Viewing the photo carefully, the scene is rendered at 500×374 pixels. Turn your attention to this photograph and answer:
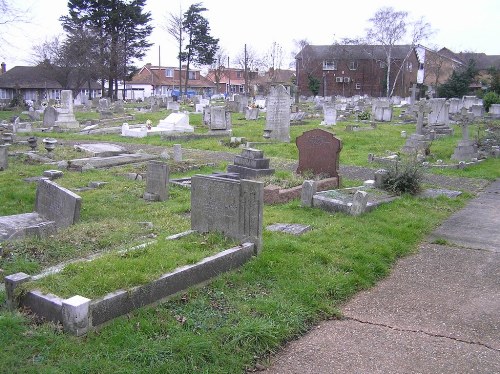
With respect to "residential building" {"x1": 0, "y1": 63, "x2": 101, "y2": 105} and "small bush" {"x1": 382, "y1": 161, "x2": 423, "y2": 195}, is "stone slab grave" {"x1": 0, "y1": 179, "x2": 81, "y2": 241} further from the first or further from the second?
"residential building" {"x1": 0, "y1": 63, "x2": 101, "y2": 105}

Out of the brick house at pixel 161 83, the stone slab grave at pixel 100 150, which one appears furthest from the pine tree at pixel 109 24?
the stone slab grave at pixel 100 150

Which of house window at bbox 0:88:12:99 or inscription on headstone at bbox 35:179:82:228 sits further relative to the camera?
house window at bbox 0:88:12:99

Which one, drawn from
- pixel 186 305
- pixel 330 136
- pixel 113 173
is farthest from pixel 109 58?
pixel 186 305

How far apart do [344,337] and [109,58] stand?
5035 cm

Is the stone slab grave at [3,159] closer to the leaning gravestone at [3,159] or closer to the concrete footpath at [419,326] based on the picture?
the leaning gravestone at [3,159]

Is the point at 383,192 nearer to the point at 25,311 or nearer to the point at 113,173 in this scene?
the point at 113,173

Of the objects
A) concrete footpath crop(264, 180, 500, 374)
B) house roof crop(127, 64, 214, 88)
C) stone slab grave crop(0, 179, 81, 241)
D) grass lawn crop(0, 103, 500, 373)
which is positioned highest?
house roof crop(127, 64, 214, 88)

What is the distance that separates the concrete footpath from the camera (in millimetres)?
4395

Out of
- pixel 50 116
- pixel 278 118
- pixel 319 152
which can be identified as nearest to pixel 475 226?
pixel 319 152

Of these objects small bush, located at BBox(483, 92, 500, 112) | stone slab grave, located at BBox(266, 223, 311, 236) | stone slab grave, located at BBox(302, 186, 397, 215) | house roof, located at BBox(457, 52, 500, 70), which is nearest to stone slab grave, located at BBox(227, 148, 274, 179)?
stone slab grave, located at BBox(302, 186, 397, 215)

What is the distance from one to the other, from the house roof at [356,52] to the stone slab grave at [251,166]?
5784 centimetres

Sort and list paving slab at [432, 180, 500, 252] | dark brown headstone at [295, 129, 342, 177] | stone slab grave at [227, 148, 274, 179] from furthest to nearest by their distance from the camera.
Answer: stone slab grave at [227, 148, 274, 179] → dark brown headstone at [295, 129, 342, 177] → paving slab at [432, 180, 500, 252]

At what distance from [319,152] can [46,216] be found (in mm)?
6441

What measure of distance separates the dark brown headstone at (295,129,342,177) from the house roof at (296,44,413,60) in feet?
189
